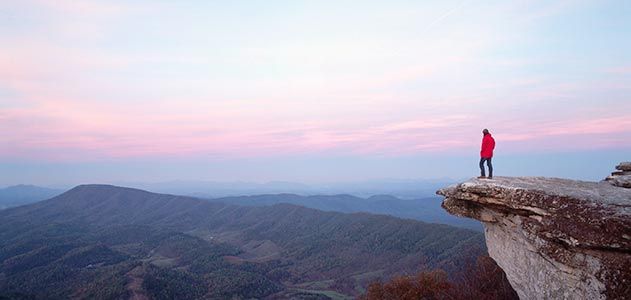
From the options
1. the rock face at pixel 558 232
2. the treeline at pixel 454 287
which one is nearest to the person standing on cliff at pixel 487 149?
the rock face at pixel 558 232

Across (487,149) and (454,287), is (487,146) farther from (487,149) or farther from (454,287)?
(454,287)

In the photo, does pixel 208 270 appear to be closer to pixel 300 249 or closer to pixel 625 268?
pixel 300 249

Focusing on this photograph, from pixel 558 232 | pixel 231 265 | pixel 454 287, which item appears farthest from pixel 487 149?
pixel 231 265

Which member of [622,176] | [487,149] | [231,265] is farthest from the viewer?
[231,265]

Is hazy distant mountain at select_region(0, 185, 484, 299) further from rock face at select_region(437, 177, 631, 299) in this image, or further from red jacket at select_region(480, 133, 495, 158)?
rock face at select_region(437, 177, 631, 299)

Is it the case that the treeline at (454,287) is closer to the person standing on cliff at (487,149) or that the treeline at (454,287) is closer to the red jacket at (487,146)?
the person standing on cliff at (487,149)
